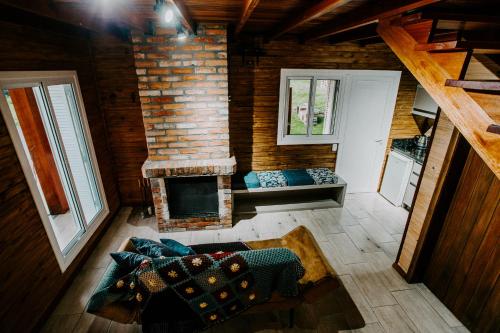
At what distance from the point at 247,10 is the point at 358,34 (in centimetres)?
202

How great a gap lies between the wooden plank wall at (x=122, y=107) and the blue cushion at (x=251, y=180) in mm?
1707

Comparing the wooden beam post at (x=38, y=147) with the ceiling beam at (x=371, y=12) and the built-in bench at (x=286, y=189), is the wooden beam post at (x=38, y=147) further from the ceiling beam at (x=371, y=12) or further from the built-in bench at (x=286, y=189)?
the ceiling beam at (x=371, y=12)

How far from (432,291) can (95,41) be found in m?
5.22

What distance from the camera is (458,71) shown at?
1330 millimetres

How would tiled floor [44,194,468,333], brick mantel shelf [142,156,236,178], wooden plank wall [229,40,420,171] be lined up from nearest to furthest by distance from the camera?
tiled floor [44,194,468,333] < brick mantel shelf [142,156,236,178] < wooden plank wall [229,40,420,171]

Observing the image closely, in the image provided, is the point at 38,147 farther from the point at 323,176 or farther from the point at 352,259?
the point at 352,259

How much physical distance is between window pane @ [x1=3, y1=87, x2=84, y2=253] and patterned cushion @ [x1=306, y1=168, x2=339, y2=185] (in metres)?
3.50

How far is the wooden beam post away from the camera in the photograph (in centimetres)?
338

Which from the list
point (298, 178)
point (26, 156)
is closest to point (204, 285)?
point (26, 156)

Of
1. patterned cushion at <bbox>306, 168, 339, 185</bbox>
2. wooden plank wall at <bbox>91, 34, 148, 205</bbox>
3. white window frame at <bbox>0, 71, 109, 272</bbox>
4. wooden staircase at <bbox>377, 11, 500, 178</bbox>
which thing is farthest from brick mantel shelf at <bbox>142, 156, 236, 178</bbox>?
wooden staircase at <bbox>377, 11, 500, 178</bbox>

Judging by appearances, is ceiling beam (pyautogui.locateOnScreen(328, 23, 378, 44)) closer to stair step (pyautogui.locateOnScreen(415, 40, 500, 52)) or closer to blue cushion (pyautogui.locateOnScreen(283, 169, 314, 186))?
stair step (pyautogui.locateOnScreen(415, 40, 500, 52))

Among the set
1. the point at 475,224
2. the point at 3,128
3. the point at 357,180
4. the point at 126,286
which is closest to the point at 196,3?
the point at 3,128

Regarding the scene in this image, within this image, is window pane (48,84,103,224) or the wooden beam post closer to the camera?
window pane (48,84,103,224)

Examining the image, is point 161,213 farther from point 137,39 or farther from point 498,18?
point 498,18
